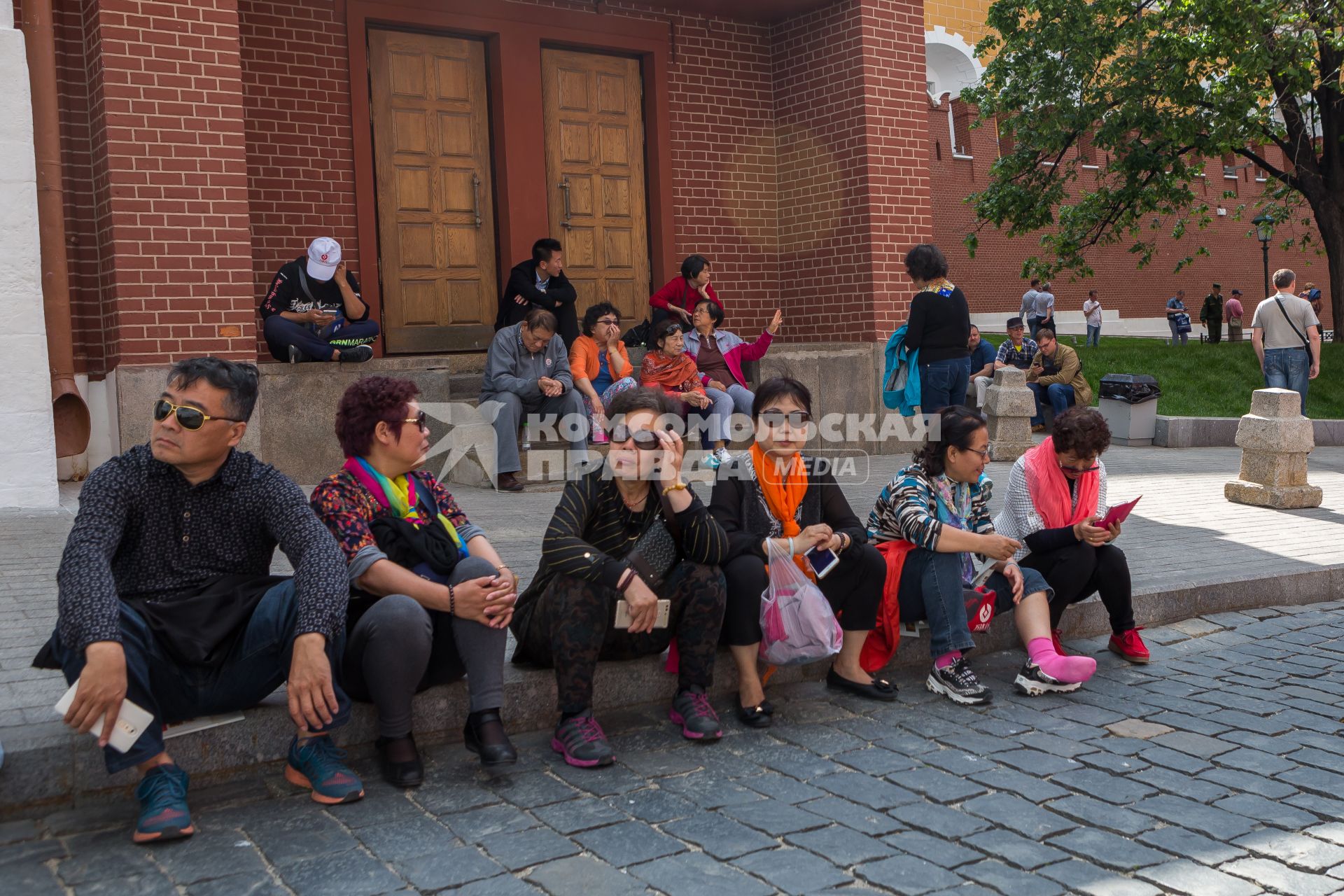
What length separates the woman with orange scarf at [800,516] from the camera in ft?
15.4

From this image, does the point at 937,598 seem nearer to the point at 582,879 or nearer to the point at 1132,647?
the point at 1132,647

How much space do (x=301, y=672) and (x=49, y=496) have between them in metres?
5.42

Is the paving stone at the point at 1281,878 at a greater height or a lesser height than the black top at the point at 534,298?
lesser

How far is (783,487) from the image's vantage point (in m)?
4.80

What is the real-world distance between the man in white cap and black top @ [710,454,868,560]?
5219 millimetres

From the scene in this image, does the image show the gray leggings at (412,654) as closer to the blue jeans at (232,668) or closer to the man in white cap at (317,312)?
the blue jeans at (232,668)

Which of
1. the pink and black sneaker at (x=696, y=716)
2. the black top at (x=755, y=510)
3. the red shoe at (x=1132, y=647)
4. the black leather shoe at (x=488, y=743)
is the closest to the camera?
the black leather shoe at (x=488, y=743)

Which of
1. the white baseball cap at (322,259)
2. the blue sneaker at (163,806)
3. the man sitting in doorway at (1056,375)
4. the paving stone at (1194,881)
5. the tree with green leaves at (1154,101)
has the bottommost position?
the paving stone at (1194,881)

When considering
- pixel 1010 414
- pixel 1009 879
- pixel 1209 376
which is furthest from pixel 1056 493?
pixel 1209 376

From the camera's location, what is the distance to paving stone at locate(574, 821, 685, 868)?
10.6 feet

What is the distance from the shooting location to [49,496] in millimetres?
7957

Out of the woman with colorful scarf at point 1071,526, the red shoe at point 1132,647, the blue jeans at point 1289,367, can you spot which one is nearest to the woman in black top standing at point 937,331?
the woman with colorful scarf at point 1071,526

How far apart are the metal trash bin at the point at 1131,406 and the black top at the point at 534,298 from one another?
280 inches

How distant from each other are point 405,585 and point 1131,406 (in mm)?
12223
